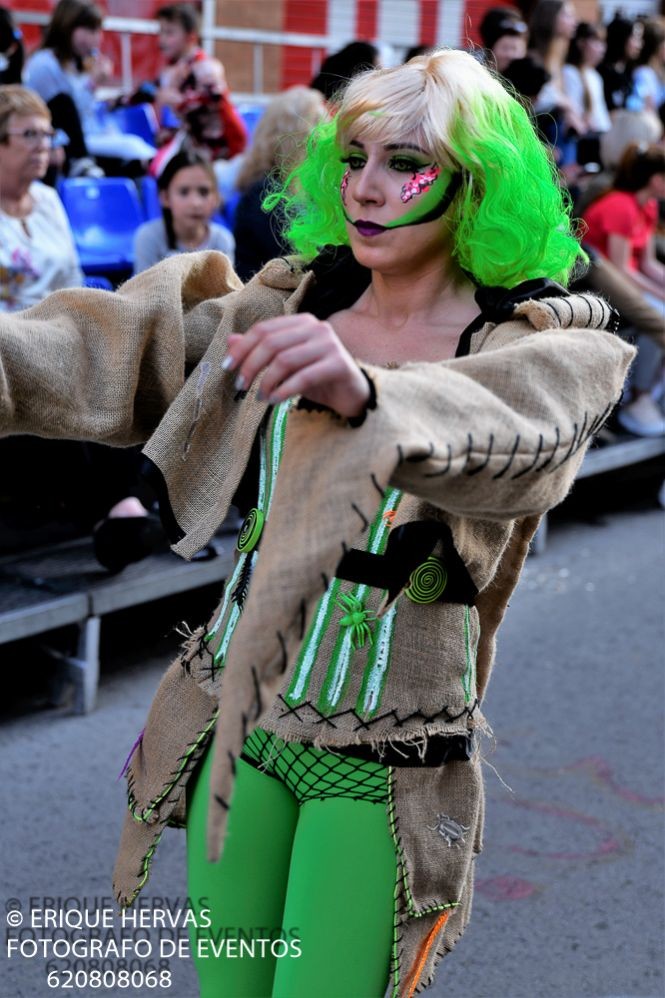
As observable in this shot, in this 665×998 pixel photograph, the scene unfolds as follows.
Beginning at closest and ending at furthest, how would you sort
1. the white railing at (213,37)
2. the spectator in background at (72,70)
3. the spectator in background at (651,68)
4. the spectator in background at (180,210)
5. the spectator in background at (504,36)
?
the spectator in background at (180,210)
the spectator in background at (72,70)
the spectator in background at (504,36)
the white railing at (213,37)
the spectator in background at (651,68)

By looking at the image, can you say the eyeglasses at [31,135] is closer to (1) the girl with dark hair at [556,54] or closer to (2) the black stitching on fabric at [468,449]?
(2) the black stitching on fabric at [468,449]

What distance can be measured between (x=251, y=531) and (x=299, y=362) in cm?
69

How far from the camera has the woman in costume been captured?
6.29ft

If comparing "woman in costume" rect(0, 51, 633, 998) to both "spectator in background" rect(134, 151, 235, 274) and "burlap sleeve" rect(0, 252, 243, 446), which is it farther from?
"spectator in background" rect(134, 151, 235, 274)

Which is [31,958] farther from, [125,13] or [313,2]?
[313,2]

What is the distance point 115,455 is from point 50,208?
133cm

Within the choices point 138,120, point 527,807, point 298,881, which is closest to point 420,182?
point 298,881

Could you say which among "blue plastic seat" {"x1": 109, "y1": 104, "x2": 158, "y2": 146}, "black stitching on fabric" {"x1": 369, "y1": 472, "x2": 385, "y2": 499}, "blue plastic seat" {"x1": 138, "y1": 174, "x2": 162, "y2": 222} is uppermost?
"black stitching on fabric" {"x1": 369, "y1": 472, "x2": 385, "y2": 499}

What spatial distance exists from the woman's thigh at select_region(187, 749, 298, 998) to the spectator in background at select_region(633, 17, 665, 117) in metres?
10.4

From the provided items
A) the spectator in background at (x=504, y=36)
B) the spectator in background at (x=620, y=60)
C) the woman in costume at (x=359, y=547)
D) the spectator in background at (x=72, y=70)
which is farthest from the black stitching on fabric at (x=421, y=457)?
the spectator in background at (x=620, y=60)

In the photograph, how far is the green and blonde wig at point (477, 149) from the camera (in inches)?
75.6

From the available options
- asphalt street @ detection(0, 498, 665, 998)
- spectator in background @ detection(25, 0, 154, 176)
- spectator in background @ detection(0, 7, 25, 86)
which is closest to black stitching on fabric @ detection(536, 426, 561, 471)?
asphalt street @ detection(0, 498, 665, 998)

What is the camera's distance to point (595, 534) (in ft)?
22.9

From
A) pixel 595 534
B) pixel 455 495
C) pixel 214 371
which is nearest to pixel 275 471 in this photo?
pixel 214 371
